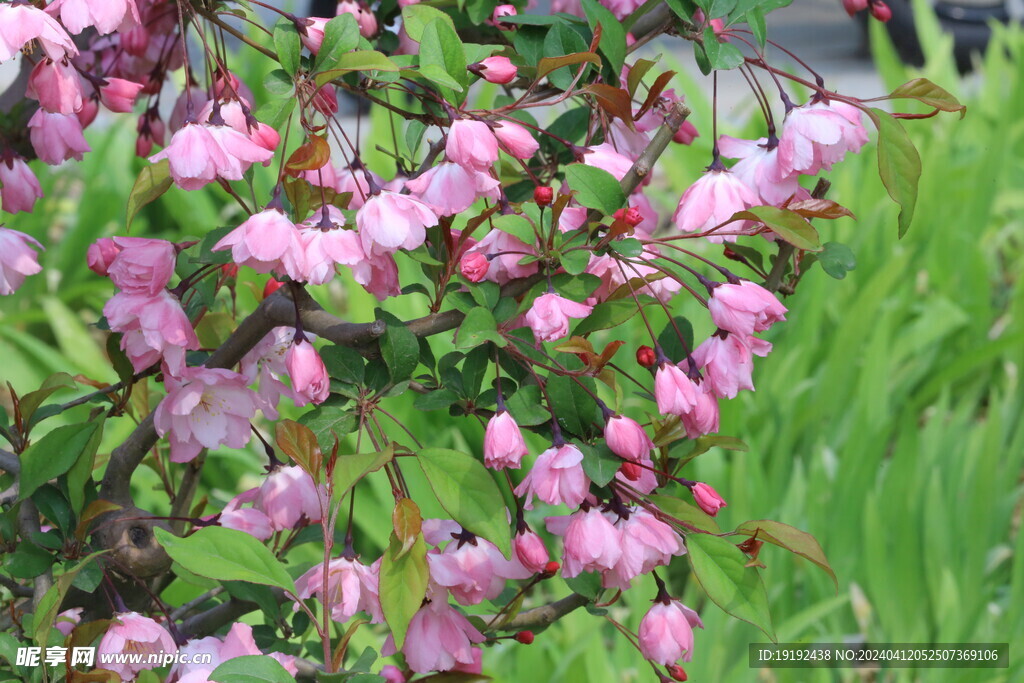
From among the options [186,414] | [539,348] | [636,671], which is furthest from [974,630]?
[186,414]

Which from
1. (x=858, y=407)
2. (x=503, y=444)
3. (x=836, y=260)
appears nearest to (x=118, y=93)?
(x=503, y=444)

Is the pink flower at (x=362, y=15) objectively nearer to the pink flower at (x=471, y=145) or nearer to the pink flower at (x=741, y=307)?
the pink flower at (x=471, y=145)

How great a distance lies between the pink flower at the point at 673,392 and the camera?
571 millimetres

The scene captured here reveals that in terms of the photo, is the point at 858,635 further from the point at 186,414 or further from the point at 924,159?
the point at 924,159

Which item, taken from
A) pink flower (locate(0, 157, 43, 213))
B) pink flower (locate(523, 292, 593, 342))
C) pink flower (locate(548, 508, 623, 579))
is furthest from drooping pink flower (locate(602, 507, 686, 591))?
pink flower (locate(0, 157, 43, 213))

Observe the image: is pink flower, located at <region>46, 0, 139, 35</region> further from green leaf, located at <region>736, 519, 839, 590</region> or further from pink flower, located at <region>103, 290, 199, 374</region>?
green leaf, located at <region>736, 519, 839, 590</region>

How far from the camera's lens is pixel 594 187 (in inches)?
21.9

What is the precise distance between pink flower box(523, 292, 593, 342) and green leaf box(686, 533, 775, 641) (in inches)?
5.5

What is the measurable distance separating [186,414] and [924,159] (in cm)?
192

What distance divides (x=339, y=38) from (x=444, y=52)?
0.18 ft

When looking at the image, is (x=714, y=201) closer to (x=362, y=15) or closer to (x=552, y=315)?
(x=552, y=315)

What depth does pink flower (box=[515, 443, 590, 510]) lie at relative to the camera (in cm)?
55

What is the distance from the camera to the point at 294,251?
525mm

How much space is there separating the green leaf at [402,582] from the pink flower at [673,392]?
6.1 inches
